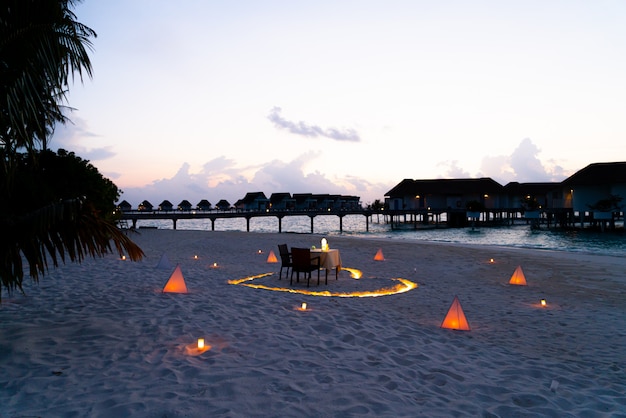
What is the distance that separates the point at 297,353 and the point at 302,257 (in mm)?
4791

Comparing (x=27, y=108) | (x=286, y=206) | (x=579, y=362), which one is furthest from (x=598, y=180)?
(x=286, y=206)

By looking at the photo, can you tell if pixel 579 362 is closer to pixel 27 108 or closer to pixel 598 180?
pixel 27 108

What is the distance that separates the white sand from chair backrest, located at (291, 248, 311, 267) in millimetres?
1467

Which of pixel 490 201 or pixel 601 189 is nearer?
pixel 601 189

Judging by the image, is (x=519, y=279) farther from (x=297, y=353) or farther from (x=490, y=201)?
(x=490, y=201)

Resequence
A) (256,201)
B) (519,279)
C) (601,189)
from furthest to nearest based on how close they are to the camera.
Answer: (256,201) < (601,189) < (519,279)

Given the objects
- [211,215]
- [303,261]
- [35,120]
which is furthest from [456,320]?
[211,215]

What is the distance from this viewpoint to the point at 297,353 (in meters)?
4.64

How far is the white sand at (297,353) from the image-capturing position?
→ 3.48 metres

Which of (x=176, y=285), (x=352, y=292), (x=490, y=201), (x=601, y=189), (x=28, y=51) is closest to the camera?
(x=28, y=51)

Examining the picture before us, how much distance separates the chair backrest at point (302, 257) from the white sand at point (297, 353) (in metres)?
1.47

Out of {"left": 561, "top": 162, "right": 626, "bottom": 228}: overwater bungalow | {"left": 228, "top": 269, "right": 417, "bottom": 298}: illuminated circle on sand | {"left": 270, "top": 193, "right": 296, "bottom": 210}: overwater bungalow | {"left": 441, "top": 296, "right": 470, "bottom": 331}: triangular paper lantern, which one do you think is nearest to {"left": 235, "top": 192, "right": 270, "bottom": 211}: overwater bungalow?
{"left": 270, "top": 193, "right": 296, "bottom": 210}: overwater bungalow

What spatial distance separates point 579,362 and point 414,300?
3.50 metres

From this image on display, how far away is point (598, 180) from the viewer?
41.2m
